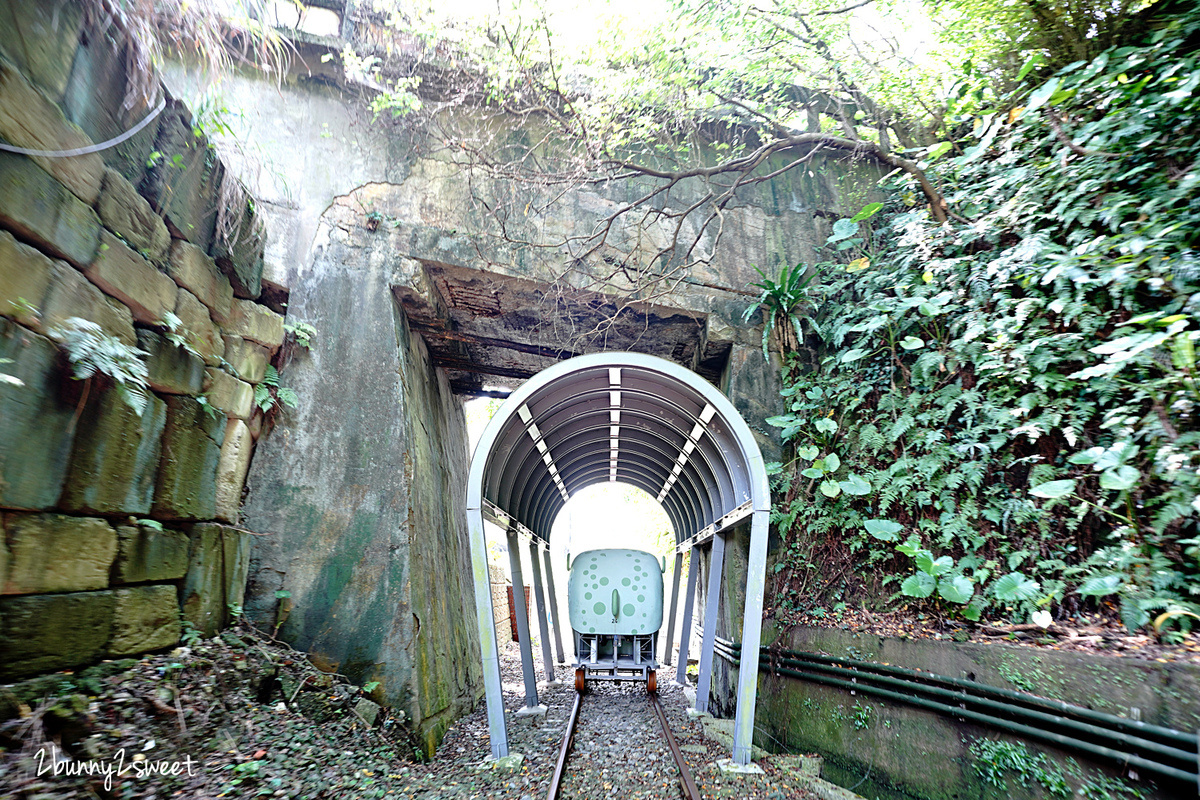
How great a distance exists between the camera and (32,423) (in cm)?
340

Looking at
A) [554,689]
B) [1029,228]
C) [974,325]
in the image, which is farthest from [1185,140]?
[554,689]

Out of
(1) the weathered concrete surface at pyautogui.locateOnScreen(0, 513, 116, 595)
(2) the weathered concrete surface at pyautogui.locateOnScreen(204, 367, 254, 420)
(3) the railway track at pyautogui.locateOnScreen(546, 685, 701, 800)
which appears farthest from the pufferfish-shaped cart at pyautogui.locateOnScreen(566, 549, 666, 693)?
(1) the weathered concrete surface at pyautogui.locateOnScreen(0, 513, 116, 595)

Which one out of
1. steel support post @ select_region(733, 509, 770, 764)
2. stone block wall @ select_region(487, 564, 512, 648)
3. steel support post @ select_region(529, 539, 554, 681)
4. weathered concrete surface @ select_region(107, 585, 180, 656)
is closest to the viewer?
weathered concrete surface @ select_region(107, 585, 180, 656)

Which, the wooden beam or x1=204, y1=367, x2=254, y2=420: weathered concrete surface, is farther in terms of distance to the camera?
the wooden beam

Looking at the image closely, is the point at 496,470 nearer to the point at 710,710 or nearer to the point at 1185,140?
the point at 710,710

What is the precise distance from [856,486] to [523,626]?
4586 mm

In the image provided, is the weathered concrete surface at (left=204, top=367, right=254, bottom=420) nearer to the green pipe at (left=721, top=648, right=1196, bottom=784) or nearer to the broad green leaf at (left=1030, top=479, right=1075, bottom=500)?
the green pipe at (left=721, top=648, right=1196, bottom=784)

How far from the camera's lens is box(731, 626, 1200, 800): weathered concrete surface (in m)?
3.17

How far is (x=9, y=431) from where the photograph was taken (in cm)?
326

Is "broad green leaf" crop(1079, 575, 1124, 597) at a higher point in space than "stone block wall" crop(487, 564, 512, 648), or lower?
higher

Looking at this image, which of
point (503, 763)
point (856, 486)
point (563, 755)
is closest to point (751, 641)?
point (856, 486)

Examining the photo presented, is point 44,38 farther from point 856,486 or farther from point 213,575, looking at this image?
point 856,486

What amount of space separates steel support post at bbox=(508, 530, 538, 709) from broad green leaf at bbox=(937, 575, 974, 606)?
4.73 m

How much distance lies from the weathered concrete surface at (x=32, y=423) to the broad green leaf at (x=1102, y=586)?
7.12m
